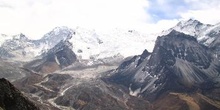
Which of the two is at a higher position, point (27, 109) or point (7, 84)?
→ point (7, 84)
